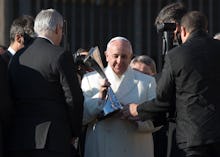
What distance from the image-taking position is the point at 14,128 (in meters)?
6.50

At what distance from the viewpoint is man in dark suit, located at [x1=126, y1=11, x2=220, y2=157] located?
6273 millimetres

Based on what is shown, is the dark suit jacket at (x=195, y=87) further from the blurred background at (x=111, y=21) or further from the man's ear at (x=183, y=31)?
the blurred background at (x=111, y=21)

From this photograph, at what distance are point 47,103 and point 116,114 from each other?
72 centimetres

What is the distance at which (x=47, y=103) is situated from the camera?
642 centimetres

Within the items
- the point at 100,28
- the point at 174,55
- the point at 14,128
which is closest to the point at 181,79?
the point at 174,55

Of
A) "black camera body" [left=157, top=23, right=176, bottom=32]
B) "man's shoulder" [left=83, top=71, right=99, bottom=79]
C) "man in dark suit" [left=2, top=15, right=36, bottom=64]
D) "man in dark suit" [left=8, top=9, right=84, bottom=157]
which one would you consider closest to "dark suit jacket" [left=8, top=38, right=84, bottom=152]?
"man in dark suit" [left=8, top=9, right=84, bottom=157]

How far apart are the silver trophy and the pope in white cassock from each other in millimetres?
54

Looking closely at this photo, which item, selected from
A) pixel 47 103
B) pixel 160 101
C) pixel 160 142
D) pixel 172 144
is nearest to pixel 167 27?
pixel 160 101

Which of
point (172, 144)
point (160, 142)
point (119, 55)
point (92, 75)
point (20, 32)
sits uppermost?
point (20, 32)

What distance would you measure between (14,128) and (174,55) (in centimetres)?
139

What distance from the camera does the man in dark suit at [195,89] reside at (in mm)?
6273

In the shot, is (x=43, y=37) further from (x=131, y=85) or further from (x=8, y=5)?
(x=8, y=5)

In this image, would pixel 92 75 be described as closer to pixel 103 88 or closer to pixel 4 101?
pixel 103 88

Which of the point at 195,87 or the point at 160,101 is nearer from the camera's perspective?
the point at 195,87
